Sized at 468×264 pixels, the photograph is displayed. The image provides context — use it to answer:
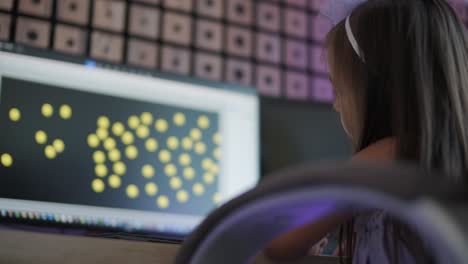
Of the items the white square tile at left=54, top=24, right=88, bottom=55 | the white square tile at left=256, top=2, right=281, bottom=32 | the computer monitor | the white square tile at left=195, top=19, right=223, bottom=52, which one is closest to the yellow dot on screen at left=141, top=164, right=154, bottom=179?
the computer monitor

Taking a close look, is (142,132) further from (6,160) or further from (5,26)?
(5,26)

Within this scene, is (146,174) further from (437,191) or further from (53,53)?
(437,191)

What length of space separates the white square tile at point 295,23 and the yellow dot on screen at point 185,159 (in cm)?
67

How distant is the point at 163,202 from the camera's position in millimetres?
891

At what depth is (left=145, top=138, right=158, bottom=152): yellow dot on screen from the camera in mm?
913

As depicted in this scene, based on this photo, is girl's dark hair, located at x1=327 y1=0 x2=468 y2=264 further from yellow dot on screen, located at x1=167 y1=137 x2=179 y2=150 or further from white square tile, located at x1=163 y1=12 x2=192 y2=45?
white square tile, located at x1=163 y1=12 x2=192 y2=45

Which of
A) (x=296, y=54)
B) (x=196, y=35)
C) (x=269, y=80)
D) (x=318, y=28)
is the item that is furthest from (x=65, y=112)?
(x=318, y=28)

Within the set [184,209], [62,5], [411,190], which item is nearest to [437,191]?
[411,190]

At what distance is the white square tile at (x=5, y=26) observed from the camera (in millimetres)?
1129

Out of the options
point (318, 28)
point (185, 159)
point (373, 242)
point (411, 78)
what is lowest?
point (373, 242)

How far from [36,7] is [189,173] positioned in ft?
1.71

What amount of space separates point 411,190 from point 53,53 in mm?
745

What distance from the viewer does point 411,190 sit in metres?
0.20

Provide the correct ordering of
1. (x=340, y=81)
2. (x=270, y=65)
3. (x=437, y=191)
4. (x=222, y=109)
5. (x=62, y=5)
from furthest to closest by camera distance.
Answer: (x=270, y=65)
(x=62, y=5)
(x=222, y=109)
(x=340, y=81)
(x=437, y=191)
